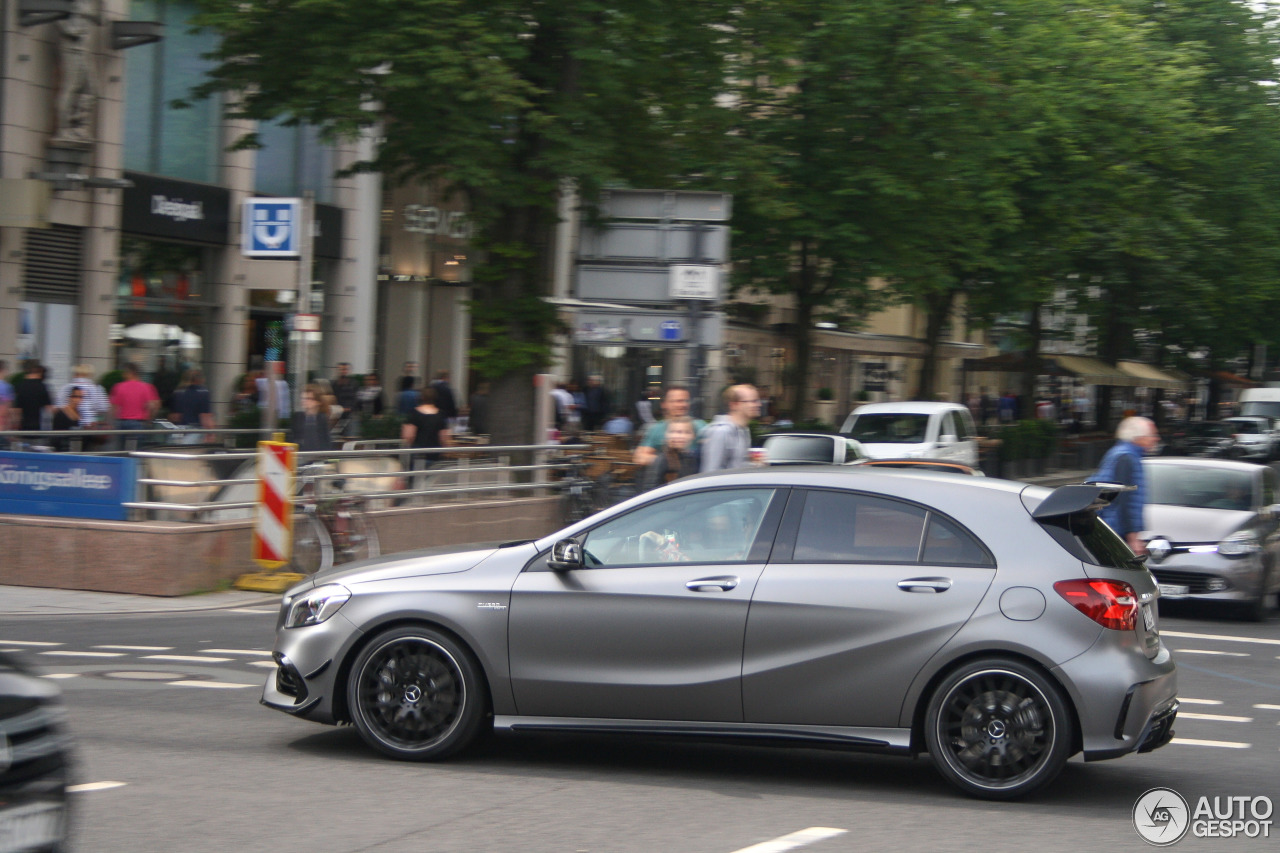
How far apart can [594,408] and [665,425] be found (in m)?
15.9

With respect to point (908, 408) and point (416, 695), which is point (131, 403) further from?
point (416, 695)

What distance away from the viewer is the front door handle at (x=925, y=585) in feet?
21.1

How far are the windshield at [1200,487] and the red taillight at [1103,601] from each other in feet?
29.7

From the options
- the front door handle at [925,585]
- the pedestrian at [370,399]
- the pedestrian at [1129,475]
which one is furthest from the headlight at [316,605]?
the pedestrian at [370,399]

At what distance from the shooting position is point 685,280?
15.3 metres

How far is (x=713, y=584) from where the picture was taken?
6.57 meters

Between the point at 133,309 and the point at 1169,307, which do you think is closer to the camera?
the point at 133,309

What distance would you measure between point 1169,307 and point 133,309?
2653 centimetres

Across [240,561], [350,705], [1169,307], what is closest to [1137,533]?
[350,705]

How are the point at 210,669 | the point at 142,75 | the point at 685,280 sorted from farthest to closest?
the point at 142,75 < the point at 685,280 < the point at 210,669

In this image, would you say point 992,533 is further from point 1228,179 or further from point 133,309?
point 1228,179

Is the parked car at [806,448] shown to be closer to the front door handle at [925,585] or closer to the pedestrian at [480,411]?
the pedestrian at [480,411]

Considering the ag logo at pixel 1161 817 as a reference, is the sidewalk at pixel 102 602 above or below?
below

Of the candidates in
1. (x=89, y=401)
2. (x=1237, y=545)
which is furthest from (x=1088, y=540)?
(x=89, y=401)
